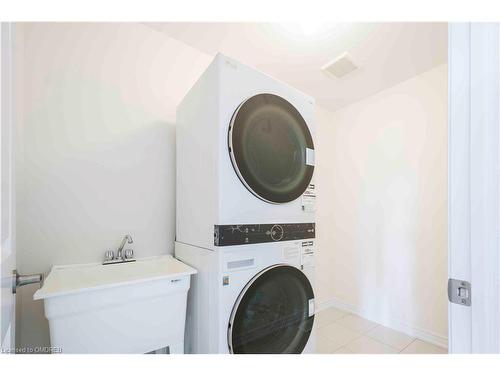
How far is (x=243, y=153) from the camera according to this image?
3.67 feet

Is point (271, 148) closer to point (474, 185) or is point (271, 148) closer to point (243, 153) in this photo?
point (243, 153)

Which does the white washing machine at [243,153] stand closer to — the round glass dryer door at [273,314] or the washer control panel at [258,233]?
the washer control panel at [258,233]

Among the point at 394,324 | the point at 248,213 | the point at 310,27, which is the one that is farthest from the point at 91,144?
the point at 394,324

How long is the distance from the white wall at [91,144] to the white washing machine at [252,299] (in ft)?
1.65

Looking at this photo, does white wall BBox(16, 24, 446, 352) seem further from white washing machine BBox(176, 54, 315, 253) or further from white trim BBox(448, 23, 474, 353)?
white trim BBox(448, 23, 474, 353)

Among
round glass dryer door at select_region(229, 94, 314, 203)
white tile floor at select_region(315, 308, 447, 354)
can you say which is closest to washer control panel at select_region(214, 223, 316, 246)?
round glass dryer door at select_region(229, 94, 314, 203)

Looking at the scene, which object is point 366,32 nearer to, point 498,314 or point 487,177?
point 487,177

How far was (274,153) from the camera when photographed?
4.06 feet

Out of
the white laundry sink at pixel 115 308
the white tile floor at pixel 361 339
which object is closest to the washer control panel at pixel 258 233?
the white laundry sink at pixel 115 308

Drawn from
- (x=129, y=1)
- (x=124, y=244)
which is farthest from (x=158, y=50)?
(x=124, y=244)

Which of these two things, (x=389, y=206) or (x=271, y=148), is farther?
(x=389, y=206)

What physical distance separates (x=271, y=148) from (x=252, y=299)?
2.45 feet

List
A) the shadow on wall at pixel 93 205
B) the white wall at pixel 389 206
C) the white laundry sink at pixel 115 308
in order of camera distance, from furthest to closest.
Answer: the white wall at pixel 389 206 < the shadow on wall at pixel 93 205 < the white laundry sink at pixel 115 308

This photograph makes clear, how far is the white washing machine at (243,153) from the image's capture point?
1101 mm
